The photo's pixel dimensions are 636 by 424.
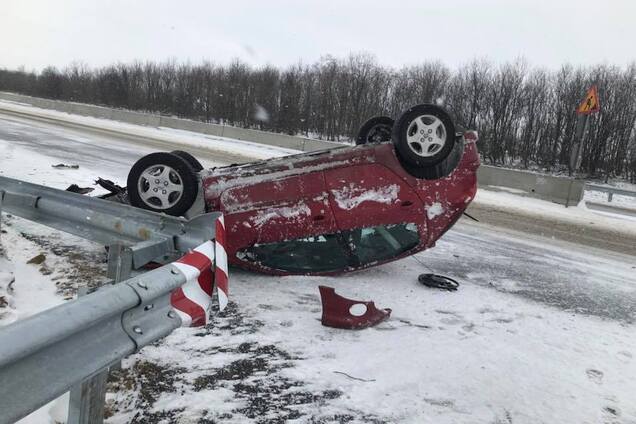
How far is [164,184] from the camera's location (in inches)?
186

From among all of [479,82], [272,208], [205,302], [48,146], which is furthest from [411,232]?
[479,82]

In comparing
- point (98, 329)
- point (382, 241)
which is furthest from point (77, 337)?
point (382, 241)

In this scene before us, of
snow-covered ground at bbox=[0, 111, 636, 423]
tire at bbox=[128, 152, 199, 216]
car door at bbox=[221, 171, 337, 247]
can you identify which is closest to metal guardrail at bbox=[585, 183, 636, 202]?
snow-covered ground at bbox=[0, 111, 636, 423]

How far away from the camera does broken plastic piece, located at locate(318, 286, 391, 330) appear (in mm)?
3955

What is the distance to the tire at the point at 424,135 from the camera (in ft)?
15.4

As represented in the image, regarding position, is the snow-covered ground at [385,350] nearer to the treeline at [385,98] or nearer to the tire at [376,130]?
the tire at [376,130]

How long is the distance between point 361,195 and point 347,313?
1230 mm

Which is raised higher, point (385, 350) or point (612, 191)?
point (612, 191)

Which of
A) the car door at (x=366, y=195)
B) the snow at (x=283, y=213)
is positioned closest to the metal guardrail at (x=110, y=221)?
the snow at (x=283, y=213)

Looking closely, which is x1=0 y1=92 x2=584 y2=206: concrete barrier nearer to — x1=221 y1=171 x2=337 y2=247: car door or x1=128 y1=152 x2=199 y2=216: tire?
x1=221 y1=171 x2=337 y2=247: car door

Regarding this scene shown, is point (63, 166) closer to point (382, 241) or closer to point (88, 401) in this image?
point (382, 241)

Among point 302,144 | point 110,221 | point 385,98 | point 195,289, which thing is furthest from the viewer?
point 385,98

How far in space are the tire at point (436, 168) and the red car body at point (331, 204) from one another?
1.4 inches

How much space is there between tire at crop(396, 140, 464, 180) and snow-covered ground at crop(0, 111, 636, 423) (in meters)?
1.18
